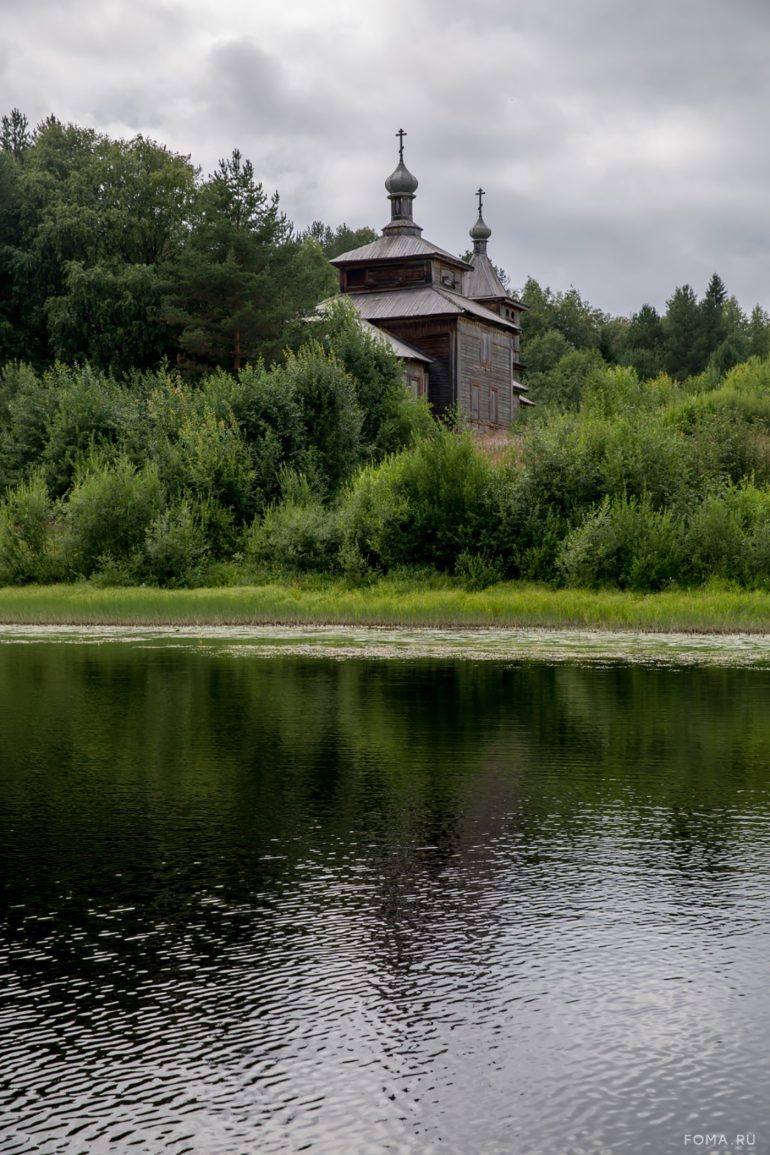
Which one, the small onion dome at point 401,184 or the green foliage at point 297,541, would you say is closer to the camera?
the green foliage at point 297,541

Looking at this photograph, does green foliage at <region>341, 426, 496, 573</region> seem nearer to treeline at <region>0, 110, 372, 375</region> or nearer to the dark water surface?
treeline at <region>0, 110, 372, 375</region>

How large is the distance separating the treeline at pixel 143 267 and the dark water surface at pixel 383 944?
4768cm

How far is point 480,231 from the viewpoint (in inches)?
4183

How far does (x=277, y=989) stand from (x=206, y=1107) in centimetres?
119

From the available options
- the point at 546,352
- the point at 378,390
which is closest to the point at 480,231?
the point at 546,352

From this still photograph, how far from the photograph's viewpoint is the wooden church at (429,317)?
69500 mm

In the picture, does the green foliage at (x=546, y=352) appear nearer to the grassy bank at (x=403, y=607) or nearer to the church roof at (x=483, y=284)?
the church roof at (x=483, y=284)

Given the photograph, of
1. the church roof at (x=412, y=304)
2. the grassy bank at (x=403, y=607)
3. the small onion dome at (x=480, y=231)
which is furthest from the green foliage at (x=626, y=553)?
the small onion dome at (x=480, y=231)

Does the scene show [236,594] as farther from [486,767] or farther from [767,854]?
[767,854]

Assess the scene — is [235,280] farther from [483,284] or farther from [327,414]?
[483,284]

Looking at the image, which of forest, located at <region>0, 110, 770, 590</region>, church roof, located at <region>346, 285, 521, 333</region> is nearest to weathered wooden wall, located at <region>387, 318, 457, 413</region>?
church roof, located at <region>346, 285, 521, 333</region>
